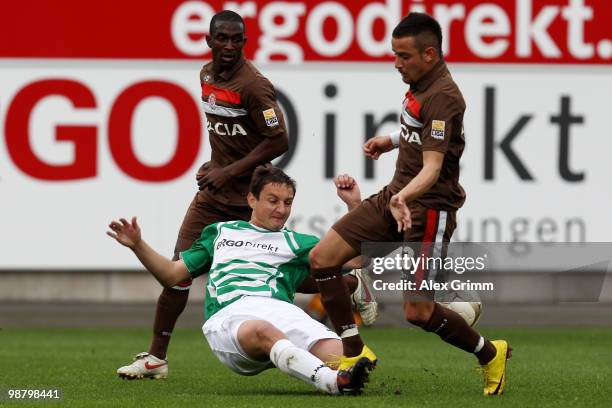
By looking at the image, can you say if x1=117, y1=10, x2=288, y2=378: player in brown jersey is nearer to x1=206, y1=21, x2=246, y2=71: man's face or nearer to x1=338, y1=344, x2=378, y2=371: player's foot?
x1=206, y1=21, x2=246, y2=71: man's face

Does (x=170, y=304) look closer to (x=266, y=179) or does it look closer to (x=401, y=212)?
(x=266, y=179)

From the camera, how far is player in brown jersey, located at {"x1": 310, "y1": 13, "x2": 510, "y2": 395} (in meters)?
7.68

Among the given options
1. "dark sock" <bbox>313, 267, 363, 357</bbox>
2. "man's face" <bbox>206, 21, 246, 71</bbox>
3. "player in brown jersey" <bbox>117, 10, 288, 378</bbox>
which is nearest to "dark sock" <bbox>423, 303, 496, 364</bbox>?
"dark sock" <bbox>313, 267, 363, 357</bbox>

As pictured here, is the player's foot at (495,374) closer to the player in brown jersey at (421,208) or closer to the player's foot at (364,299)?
the player in brown jersey at (421,208)

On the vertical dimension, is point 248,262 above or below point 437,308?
above

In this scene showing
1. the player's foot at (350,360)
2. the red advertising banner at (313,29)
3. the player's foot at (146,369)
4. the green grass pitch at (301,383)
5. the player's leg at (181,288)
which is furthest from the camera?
the red advertising banner at (313,29)

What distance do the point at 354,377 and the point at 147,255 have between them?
1.29 m

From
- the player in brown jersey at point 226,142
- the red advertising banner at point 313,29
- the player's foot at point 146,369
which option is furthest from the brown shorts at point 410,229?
the red advertising banner at point 313,29

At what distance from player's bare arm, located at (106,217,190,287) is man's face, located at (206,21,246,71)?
1.53 meters

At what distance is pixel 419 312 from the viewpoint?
25.2ft

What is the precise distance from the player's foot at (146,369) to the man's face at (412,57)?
100 inches

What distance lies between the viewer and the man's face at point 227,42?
8938 millimetres

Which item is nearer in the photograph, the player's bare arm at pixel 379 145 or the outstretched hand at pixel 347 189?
the outstretched hand at pixel 347 189

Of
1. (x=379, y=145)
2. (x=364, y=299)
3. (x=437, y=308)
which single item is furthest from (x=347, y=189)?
(x=437, y=308)
